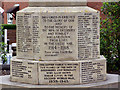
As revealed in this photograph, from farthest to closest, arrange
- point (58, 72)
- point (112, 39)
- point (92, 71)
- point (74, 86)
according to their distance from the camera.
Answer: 1. point (112, 39)
2. point (92, 71)
3. point (58, 72)
4. point (74, 86)

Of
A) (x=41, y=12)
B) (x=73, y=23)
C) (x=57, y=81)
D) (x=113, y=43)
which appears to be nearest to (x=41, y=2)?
(x=41, y=12)

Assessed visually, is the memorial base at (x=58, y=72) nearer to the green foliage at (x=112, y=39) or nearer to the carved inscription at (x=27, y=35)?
the carved inscription at (x=27, y=35)

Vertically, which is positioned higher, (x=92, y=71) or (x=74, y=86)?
(x=92, y=71)

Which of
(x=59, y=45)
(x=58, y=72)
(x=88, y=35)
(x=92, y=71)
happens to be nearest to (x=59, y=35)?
(x=59, y=45)

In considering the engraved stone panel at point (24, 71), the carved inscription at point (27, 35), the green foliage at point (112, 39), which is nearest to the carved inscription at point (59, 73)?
the engraved stone panel at point (24, 71)

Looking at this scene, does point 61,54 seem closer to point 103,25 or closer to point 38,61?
point 38,61

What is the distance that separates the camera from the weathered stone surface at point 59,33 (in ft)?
26.1

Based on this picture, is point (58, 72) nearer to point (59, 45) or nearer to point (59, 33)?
point (59, 45)

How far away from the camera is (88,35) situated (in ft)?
26.6

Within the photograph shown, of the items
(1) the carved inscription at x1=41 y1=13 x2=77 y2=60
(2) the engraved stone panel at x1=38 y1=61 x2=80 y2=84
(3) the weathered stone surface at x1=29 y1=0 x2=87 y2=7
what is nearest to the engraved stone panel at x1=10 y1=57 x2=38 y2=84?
(2) the engraved stone panel at x1=38 y1=61 x2=80 y2=84

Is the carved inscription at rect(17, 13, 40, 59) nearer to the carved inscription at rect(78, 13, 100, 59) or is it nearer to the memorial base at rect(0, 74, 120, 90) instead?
the memorial base at rect(0, 74, 120, 90)

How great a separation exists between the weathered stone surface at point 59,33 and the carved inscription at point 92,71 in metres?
0.20

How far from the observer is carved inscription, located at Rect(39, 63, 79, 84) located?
7883mm

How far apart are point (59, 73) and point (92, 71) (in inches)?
27.3
